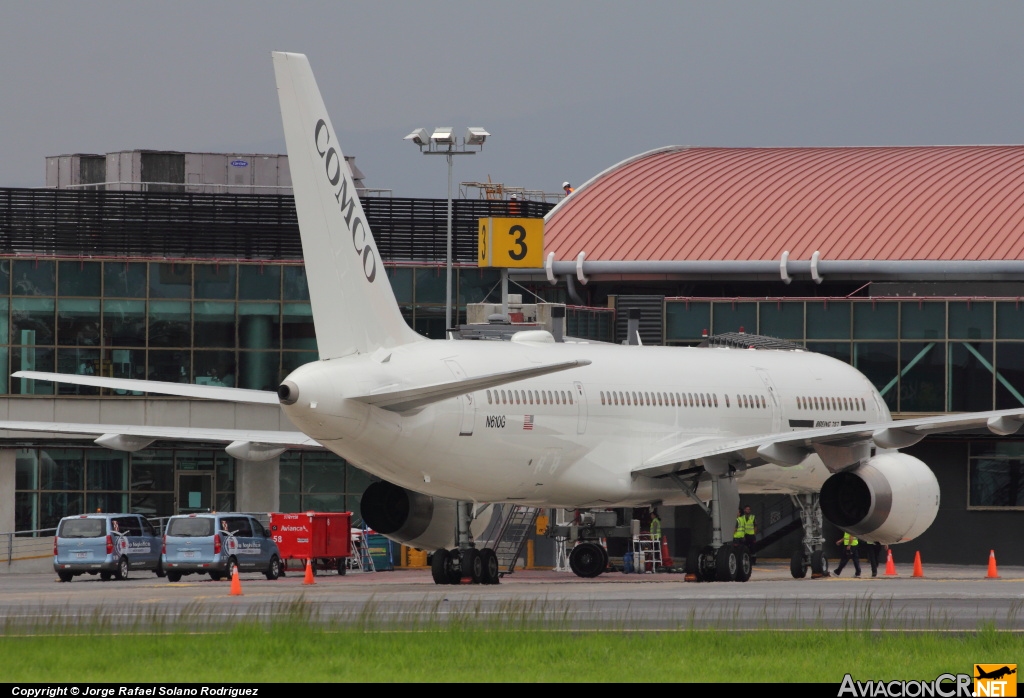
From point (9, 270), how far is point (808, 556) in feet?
92.5

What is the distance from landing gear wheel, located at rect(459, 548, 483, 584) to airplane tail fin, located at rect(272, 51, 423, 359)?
576cm

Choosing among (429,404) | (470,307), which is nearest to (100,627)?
(429,404)

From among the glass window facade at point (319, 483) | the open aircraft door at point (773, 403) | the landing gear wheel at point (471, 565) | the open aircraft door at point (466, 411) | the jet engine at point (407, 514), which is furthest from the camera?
the glass window facade at point (319, 483)

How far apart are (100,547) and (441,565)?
13824 millimetres

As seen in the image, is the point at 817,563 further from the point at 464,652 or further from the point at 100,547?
the point at 464,652

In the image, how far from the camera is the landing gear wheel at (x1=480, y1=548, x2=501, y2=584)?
102 feet

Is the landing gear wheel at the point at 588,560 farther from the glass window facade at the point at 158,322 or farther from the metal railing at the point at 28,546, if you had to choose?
the metal railing at the point at 28,546

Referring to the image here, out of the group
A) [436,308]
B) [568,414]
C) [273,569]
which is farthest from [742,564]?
[436,308]

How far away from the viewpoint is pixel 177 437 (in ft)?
101

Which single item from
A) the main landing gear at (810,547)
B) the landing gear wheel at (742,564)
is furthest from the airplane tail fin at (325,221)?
the main landing gear at (810,547)

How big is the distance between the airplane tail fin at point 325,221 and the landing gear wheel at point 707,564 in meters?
8.40

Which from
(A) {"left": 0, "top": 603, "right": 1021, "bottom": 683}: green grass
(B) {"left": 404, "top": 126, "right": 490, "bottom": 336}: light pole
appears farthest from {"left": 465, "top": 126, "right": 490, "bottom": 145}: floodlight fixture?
(A) {"left": 0, "top": 603, "right": 1021, "bottom": 683}: green grass

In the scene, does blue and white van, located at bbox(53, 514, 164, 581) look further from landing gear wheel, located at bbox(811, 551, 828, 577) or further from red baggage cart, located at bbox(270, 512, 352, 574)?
landing gear wheel, located at bbox(811, 551, 828, 577)

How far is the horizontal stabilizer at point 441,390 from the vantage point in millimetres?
24781
